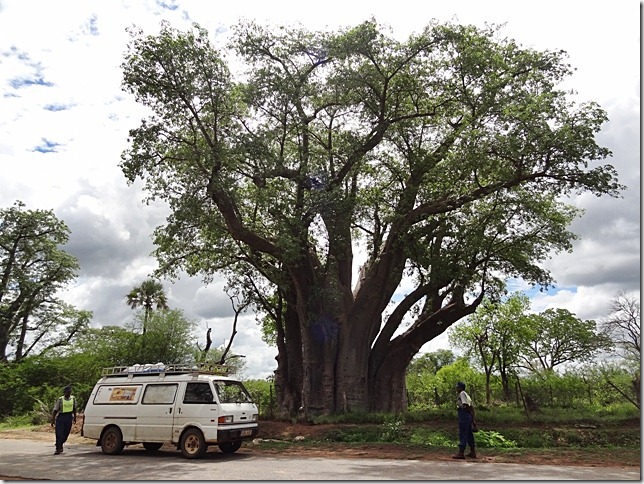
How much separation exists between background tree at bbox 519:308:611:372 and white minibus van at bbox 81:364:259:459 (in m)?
31.1

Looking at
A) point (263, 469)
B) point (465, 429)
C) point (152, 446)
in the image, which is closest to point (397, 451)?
point (465, 429)

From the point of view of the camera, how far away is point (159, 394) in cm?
1402

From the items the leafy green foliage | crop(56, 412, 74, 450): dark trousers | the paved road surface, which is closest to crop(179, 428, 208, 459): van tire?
the paved road surface

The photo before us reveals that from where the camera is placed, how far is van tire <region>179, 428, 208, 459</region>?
1290 centimetres

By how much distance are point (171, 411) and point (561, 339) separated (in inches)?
1401

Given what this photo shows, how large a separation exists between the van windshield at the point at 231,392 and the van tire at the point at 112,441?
3157mm

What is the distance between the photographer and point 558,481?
8930 millimetres

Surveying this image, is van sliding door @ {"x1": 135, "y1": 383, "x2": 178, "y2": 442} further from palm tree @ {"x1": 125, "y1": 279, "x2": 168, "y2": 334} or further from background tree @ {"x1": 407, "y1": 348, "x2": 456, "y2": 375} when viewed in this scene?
background tree @ {"x1": 407, "y1": 348, "x2": 456, "y2": 375}

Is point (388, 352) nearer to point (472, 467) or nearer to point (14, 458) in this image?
point (472, 467)

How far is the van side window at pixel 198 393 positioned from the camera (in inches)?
526

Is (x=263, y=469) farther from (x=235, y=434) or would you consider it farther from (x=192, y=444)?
(x=192, y=444)

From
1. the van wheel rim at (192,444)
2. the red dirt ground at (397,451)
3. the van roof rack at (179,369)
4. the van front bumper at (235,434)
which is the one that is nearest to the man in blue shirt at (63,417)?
the van roof rack at (179,369)

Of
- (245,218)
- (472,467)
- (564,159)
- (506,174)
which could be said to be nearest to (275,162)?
(245,218)

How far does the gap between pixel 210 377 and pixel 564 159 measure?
12.9 metres
